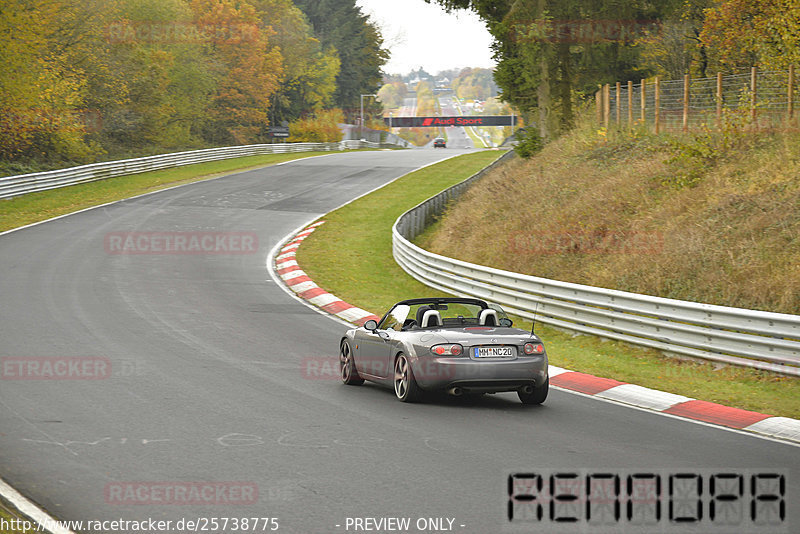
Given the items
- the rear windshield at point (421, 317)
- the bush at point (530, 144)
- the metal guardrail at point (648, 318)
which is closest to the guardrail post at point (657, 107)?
the bush at point (530, 144)

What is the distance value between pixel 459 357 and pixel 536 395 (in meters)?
1.05

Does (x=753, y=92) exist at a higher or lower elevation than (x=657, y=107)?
higher

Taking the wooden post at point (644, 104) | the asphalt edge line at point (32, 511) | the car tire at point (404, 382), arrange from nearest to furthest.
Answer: the asphalt edge line at point (32, 511) → the car tire at point (404, 382) → the wooden post at point (644, 104)

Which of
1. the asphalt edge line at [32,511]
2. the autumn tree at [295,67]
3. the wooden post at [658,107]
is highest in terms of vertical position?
the autumn tree at [295,67]

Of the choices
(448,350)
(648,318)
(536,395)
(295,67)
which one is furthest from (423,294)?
(295,67)

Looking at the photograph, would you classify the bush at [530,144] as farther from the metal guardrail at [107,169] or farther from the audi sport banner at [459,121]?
the audi sport banner at [459,121]

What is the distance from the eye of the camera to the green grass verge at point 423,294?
34.8 feet

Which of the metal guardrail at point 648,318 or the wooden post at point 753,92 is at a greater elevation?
the wooden post at point 753,92

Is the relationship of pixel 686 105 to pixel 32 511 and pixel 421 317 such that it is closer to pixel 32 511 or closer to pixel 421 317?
→ pixel 421 317

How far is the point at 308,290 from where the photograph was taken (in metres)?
20.1

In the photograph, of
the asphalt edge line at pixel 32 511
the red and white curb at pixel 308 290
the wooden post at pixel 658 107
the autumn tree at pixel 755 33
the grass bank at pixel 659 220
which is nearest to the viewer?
the asphalt edge line at pixel 32 511

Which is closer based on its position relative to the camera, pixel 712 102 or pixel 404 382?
pixel 404 382

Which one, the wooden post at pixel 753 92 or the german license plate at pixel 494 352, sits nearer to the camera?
the german license plate at pixel 494 352
